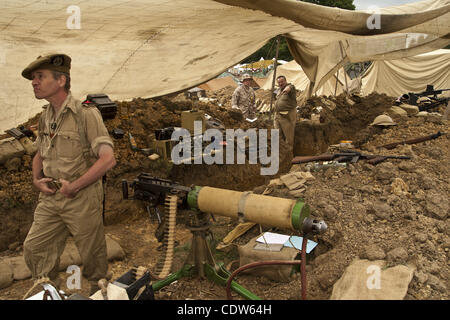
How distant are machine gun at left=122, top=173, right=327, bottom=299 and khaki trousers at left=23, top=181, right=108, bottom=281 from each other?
36cm

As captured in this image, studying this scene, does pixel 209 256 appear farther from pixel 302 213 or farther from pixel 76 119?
pixel 76 119

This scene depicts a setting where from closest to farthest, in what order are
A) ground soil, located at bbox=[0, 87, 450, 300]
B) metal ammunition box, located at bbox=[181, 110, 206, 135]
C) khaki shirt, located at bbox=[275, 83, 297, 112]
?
ground soil, located at bbox=[0, 87, 450, 300] < metal ammunition box, located at bbox=[181, 110, 206, 135] < khaki shirt, located at bbox=[275, 83, 297, 112]

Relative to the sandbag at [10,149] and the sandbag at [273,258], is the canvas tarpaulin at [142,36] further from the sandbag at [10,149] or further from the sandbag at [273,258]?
the sandbag at [273,258]

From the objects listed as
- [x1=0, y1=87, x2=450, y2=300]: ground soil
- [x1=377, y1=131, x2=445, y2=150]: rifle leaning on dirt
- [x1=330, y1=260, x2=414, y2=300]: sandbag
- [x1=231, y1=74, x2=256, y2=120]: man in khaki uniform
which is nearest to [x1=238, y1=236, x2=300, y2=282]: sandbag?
[x1=0, y1=87, x2=450, y2=300]: ground soil

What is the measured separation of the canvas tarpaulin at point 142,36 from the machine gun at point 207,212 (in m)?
1.64

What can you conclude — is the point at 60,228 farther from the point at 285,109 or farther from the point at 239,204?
the point at 285,109

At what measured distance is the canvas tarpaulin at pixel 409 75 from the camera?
639 inches

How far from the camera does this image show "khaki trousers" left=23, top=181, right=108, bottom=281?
2707 millimetres

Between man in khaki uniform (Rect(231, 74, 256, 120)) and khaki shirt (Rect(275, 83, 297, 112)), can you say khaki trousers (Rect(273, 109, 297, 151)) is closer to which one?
A: khaki shirt (Rect(275, 83, 297, 112))

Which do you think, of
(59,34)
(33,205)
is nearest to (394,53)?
(59,34)

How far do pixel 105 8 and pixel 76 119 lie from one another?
1.14 m

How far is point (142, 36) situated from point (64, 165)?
199 cm

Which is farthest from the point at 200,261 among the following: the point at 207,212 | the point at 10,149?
the point at 10,149

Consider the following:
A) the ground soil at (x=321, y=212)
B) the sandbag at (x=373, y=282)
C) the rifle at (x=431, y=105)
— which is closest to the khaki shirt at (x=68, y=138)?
the ground soil at (x=321, y=212)
